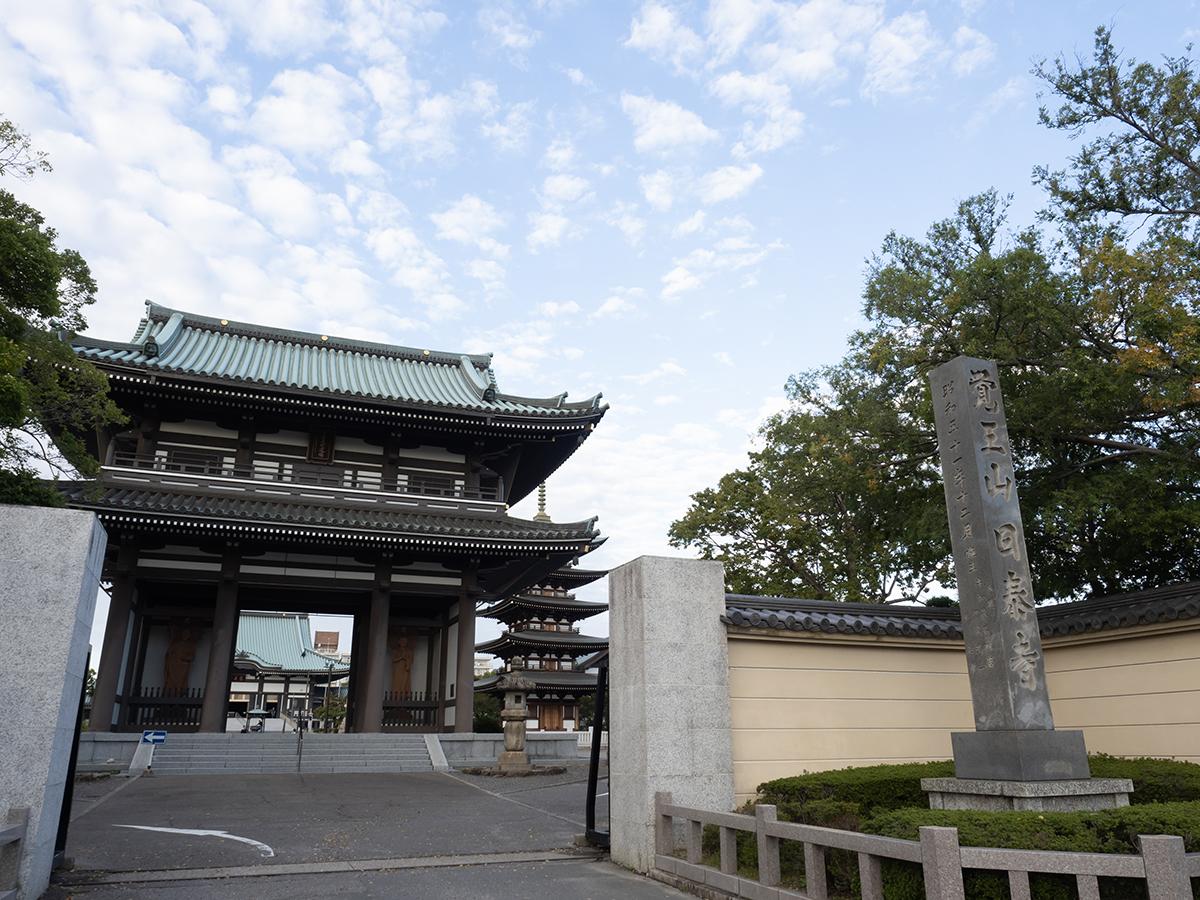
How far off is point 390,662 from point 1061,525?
17.0 metres

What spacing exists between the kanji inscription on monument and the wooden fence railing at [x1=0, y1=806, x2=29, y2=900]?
7078 millimetres

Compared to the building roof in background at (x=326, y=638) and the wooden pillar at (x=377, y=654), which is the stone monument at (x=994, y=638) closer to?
the wooden pillar at (x=377, y=654)

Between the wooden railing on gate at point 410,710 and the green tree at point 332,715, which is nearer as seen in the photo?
the wooden railing on gate at point 410,710

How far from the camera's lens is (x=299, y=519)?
18297 mm

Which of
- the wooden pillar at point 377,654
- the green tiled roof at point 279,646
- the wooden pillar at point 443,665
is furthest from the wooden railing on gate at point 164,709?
the green tiled roof at point 279,646

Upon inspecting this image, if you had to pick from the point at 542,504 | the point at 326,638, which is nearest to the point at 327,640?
the point at 326,638

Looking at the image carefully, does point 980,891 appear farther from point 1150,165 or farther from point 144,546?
point 144,546

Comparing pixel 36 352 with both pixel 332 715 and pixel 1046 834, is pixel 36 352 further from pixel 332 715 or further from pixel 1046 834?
pixel 332 715

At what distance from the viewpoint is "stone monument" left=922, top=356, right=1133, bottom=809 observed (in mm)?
5992

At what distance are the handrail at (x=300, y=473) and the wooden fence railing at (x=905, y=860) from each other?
15929 millimetres

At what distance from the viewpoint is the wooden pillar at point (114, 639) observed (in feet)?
56.9

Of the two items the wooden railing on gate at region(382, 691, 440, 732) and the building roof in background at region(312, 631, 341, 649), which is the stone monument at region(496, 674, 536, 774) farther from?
the building roof in background at region(312, 631, 341, 649)

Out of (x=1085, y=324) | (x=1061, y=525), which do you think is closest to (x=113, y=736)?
(x=1061, y=525)

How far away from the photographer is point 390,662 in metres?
22.0
